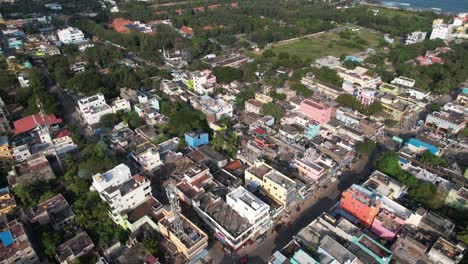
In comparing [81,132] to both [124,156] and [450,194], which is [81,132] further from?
[450,194]

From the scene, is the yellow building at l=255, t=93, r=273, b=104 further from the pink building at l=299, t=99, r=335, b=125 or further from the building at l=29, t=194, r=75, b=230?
the building at l=29, t=194, r=75, b=230

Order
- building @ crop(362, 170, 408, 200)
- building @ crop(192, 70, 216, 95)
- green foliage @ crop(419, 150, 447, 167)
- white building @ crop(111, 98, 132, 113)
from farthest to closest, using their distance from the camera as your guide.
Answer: building @ crop(192, 70, 216, 95) → white building @ crop(111, 98, 132, 113) → green foliage @ crop(419, 150, 447, 167) → building @ crop(362, 170, 408, 200)

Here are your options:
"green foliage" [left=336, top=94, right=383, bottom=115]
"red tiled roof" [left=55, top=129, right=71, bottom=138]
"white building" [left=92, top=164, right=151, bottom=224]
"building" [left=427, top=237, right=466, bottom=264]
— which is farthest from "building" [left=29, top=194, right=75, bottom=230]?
"green foliage" [left=336, top=94, right=383, bottom=115]

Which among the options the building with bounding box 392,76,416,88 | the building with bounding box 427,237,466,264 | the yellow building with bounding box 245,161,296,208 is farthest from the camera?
the building with bounding box 392,76,416,88

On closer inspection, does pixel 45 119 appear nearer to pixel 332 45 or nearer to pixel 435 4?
pixel 332 45

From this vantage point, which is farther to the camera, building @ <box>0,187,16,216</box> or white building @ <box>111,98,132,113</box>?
white building @ <box>111,98,132,113</box>

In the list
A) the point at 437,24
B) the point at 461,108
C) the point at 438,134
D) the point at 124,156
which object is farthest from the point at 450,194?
the point at 437,24

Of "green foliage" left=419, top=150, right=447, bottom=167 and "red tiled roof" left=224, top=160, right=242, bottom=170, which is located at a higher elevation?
"red tiled roof" left=224, top=160, right=242, bottom=170

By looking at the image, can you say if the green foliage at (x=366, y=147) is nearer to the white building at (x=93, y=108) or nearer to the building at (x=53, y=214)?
the building at (x=53, y=214)
